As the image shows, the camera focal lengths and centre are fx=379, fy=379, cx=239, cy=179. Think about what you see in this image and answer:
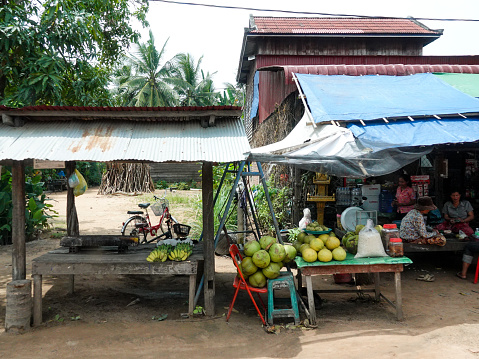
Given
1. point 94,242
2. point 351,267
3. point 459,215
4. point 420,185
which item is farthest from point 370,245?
point 420,185

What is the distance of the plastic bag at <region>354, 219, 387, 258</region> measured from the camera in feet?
16.0

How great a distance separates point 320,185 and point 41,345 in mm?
6202

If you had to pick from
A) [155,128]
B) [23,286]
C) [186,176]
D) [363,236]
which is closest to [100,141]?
[155,128]

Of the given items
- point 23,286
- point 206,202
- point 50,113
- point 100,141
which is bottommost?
point 23,286

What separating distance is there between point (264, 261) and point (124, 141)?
234 cm

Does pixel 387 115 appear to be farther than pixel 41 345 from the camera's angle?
Yes

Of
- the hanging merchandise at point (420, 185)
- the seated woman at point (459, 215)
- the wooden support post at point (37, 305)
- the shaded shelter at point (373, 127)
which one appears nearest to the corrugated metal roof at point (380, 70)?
the shaded shelter at point (373, 127)

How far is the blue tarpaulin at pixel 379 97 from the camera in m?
6.34

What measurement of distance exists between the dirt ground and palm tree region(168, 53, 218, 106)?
73.3 feet

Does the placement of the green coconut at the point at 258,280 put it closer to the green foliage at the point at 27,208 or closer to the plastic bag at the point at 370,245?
the plastic bag at the point at 370,245

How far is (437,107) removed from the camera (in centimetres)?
646

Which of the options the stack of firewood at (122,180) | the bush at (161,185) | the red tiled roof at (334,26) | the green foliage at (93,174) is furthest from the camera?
the green foliage at (93,174)

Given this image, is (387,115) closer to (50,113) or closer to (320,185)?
(320,185)

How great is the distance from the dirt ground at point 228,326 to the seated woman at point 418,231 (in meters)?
0.73
